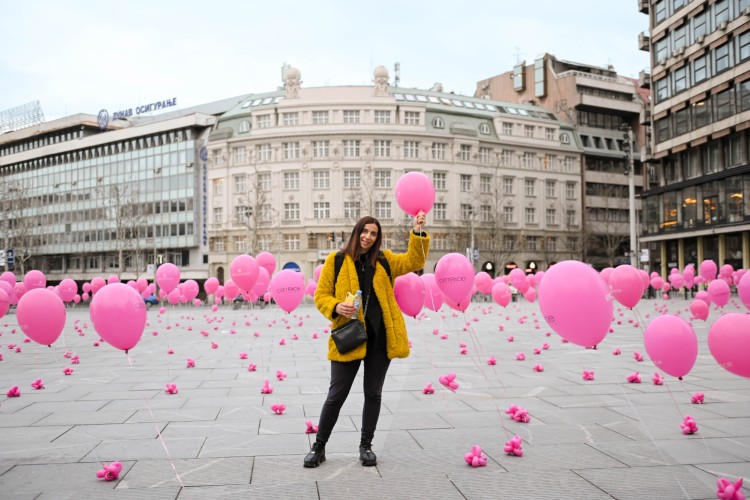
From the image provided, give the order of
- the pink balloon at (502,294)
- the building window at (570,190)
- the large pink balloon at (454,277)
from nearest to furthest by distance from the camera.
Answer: the large pink balloon at (454,277) → the pink balloon at (502,294) → the building window at (570,190)

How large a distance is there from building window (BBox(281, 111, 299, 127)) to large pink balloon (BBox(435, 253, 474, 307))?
57998mm

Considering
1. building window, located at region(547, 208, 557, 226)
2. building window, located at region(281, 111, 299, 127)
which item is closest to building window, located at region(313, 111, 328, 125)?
building window, located at region(281, 111, 299, 127)

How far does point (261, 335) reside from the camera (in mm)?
18969

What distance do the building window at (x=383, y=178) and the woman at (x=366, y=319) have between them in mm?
58253

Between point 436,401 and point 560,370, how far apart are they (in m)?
3.73

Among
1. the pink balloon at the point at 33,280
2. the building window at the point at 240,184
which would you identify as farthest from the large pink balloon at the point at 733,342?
the building window at the point at 240,184

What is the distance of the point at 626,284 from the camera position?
10.2m

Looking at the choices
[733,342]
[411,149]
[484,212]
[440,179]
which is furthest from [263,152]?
[733,342]

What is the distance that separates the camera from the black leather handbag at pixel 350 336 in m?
5.11

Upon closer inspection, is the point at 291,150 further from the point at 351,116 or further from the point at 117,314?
the point at 117,314

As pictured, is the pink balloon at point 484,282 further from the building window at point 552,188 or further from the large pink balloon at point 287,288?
the building window at point 552,188

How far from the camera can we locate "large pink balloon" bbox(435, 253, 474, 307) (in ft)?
24.4

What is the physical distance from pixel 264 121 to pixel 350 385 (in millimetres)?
62162

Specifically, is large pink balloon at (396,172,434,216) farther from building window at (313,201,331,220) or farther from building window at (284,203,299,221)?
building window at (284,203,299,221)
